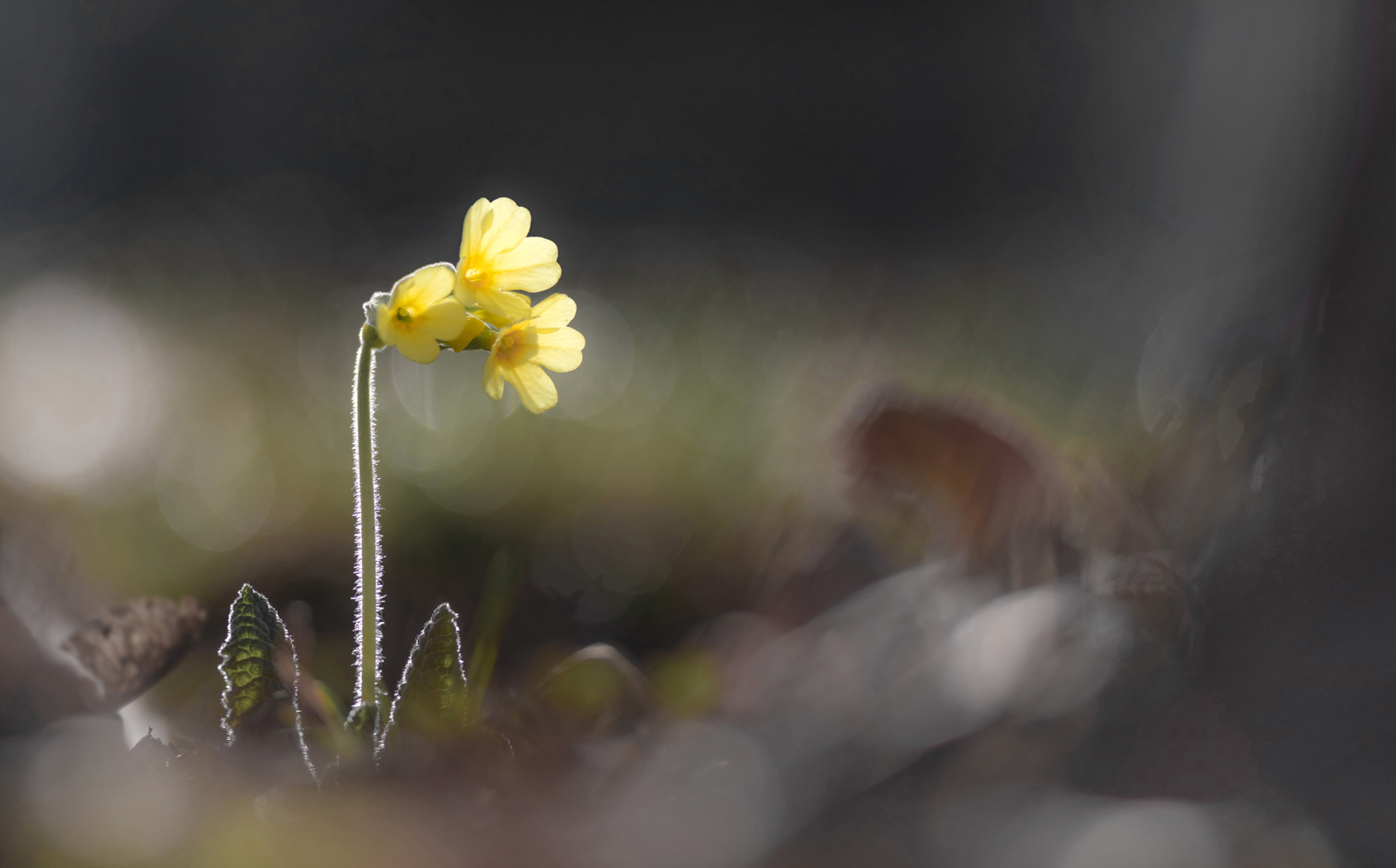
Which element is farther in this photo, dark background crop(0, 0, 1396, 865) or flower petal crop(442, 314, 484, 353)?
dark background crop(0, 0, 1396, 865)

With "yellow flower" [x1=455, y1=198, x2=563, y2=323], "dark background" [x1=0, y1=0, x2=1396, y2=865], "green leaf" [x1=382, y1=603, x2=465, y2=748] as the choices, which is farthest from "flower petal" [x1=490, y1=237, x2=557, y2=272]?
"dark background" [x1=0, y1=0, x2=1396, y2=865]

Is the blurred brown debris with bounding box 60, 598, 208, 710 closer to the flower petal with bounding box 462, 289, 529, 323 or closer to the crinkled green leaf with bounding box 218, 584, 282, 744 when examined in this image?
the crinkled green leaf with bounding box 218, 584, 282, 744

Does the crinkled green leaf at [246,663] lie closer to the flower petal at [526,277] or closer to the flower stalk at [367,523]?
the flower stalk at [367,523]

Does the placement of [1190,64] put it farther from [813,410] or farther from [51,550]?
[51,550]

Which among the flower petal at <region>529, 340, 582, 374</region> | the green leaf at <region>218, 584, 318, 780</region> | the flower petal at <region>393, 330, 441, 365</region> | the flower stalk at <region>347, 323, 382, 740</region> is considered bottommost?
the green leaf at <region>218, 584, 318, 780</region>

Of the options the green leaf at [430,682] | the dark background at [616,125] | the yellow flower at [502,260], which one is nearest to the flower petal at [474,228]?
the yellow flower at [502,260]
